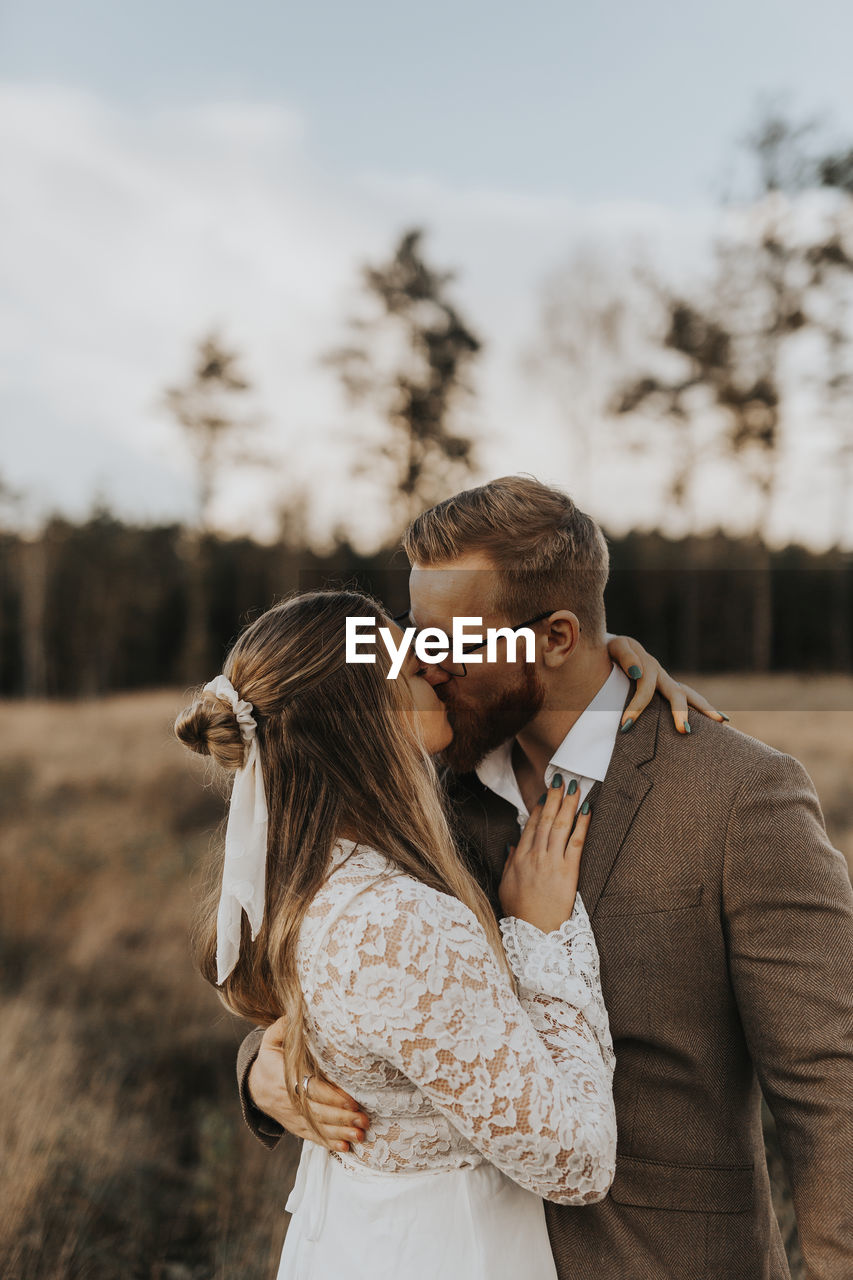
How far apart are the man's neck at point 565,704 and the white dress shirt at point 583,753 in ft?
0.08

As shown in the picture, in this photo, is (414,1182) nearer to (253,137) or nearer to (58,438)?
(253,137)

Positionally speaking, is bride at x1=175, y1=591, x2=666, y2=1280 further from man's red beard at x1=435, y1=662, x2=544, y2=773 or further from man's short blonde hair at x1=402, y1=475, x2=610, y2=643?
man's short blonde hair at x1=402, y1=475, x2=610, y2=643

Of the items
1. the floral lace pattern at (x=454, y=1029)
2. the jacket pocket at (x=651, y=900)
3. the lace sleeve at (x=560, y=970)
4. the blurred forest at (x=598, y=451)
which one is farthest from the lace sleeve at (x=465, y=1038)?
the blurred forest at (x=598, y=451)

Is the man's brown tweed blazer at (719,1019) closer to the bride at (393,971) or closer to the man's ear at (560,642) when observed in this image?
the bride at (393,971)

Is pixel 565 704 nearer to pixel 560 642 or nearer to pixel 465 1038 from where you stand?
pixel 560 642

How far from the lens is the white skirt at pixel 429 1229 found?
5.84 ft

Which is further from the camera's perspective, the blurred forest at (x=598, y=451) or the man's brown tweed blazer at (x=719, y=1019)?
the blurred forest at (x=598, y=451)

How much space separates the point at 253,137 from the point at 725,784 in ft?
41.8

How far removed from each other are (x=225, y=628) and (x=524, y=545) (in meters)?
27.1

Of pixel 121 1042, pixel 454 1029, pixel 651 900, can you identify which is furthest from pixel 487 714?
pixel 121 1042

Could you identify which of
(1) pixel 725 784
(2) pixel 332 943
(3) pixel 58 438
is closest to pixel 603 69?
(1) pixel 725 784

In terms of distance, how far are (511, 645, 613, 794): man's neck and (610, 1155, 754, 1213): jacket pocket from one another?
89cm

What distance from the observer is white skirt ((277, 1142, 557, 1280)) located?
1.78 meters

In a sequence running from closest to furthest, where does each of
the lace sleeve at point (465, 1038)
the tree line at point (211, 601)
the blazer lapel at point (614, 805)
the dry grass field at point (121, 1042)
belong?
1. the lace sleeve at point (465, 1038)
2. the blazer lapel at point (614, 805)
3. the dry grass field at point (121, 1042)
4. the tree line at point (211, 601)
